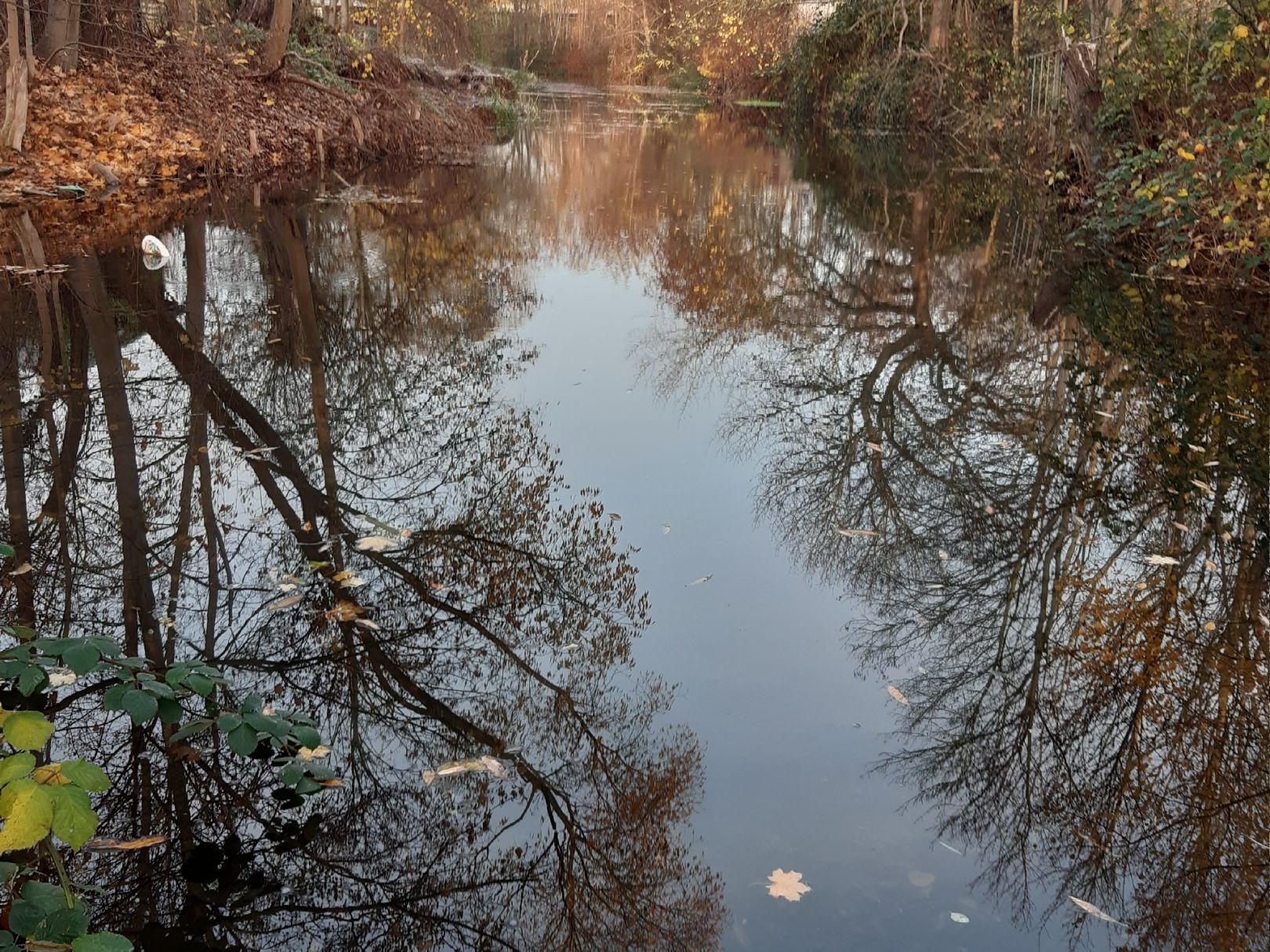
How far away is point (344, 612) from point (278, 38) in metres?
18.1

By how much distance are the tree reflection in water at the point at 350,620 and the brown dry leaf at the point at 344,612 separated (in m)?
0.01

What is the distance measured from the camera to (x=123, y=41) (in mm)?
18328

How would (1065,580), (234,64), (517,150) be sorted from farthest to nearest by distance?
(517,150), (234,64), (1065,580)

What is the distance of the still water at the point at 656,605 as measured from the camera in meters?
3.41

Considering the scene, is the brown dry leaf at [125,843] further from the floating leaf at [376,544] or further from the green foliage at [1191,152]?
the green foliage at [1191,152]

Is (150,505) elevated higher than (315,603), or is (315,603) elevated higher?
(150,505)

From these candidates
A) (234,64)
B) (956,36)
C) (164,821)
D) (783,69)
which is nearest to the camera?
(164,821)

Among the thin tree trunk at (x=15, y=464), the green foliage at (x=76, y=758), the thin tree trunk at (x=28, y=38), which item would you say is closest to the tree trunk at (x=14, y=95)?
the thin tree trunk at (x=28, y=38)

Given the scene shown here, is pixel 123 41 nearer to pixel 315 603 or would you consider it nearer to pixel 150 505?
pixel 150 505

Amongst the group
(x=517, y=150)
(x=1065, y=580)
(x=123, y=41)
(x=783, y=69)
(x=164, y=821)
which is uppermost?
(x=783, y=69)

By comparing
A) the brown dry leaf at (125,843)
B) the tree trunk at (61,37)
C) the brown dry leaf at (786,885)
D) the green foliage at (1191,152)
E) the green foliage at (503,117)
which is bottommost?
the brown dry leaf at (786,885)

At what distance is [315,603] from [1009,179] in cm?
1915

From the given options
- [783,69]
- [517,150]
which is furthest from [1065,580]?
[783,69]

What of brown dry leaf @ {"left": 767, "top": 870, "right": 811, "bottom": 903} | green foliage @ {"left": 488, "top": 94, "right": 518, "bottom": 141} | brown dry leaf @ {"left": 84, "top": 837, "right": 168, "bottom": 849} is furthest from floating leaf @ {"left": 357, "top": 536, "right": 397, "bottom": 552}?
green foliage @ {"left": 488, "top": 94, "right": 518, "bottom": 141}
